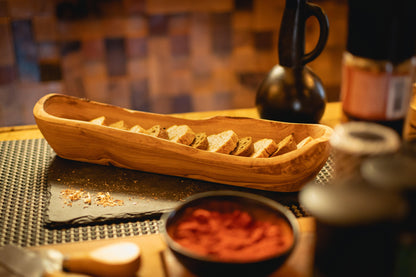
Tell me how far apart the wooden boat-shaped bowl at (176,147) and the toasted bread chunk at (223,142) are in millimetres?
58

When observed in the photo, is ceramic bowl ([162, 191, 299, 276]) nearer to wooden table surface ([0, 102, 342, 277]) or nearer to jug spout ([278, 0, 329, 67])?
wooden table surface ([0, 102, 342, 277])

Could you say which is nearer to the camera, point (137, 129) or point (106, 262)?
point (106, 262)

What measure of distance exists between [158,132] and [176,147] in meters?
0.12

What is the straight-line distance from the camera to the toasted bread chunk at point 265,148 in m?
1.22

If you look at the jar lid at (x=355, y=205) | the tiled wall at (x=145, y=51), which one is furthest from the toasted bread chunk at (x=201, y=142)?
the tiled wall at (x=145, y=51)

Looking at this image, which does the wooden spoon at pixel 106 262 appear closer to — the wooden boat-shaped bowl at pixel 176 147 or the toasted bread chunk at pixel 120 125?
the wooden boat-shaped bowl at pixel 176 147

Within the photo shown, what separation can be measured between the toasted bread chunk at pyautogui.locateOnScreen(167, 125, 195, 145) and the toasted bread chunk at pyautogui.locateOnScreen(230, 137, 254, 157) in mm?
130

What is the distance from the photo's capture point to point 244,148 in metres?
1.27

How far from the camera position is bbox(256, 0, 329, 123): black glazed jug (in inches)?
57.1

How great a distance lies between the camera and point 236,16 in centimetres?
284

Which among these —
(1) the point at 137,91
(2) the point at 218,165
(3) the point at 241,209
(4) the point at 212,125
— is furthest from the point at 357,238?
(1) the point at 137,91

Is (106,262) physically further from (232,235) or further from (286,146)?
(286,146)

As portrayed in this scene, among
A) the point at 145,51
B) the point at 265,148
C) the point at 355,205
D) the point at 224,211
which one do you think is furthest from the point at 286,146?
the point at 145,51

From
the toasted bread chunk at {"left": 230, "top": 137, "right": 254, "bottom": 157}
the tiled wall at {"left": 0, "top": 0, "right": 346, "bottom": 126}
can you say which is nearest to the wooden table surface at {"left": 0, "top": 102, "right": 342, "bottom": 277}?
the toasted bread chunk at {"left": 230, "top": 137, "right": 254, "bottom": 157}
